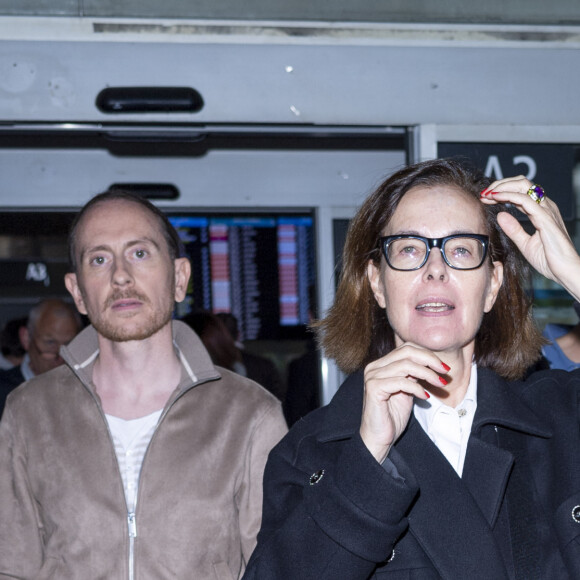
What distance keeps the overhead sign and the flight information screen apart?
2.48m

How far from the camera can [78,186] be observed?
17.0ft

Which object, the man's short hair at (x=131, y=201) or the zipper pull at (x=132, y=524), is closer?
the zipper pull at (x=132, y=524)

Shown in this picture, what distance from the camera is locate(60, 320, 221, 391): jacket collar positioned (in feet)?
8.00

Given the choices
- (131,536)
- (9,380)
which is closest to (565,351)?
(131,536)

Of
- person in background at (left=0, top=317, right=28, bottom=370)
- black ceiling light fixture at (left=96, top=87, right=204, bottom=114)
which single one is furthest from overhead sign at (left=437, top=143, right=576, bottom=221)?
person in background at (left=0, top=317, right=28, bottom=370)

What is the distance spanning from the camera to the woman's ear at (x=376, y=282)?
2.11m

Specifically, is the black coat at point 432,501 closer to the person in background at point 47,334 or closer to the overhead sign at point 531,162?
the overhead sign at point 531,162

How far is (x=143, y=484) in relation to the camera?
2.29m

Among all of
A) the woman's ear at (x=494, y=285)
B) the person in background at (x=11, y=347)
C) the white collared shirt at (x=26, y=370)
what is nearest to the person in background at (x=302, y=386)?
the white collared shirt at (x=26, y=370)

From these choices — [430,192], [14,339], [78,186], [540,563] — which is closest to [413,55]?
[430,192]

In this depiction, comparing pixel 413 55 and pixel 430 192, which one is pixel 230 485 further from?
pixel 413 55

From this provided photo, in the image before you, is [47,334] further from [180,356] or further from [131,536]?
[131,536]

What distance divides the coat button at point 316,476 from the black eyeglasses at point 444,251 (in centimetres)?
44

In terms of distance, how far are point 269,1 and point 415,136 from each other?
69cm
